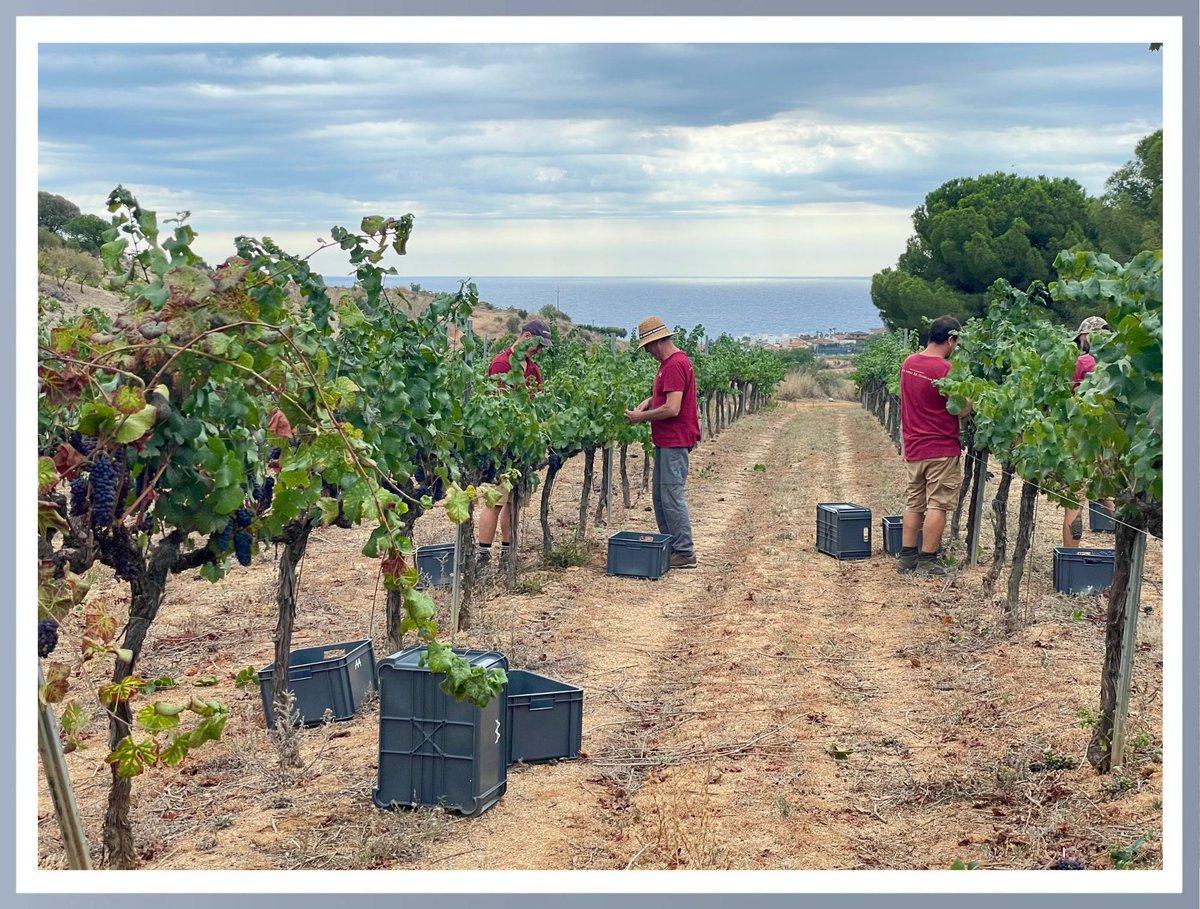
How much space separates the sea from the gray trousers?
9927 mm

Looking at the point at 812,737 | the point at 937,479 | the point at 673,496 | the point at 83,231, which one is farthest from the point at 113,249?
the point at 83,231

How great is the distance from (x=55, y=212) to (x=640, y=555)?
36.9m

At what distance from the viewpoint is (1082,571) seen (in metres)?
8.26

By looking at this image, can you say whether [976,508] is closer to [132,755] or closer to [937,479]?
[937,479]

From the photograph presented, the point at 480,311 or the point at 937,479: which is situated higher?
the point at 480,311

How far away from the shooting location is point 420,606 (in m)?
3.73

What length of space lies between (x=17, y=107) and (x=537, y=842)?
298cm

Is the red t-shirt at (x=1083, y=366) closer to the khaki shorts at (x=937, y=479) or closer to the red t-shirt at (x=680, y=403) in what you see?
the khaki shorts at (x=937, y=479)

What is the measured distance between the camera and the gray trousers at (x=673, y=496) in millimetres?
9602

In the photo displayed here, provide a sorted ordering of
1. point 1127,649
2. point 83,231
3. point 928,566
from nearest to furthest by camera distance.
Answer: point 1127,649, point 928,566, point 83,231

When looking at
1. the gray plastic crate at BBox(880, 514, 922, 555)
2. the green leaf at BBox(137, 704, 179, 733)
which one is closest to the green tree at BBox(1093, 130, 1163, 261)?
the gray plastic crate at BBox(880, 514, 922, 555)

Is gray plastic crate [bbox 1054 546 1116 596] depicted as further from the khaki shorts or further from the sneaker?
the sneaker

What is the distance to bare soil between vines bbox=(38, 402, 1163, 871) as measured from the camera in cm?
444

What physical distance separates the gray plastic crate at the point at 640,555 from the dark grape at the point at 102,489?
614cm
